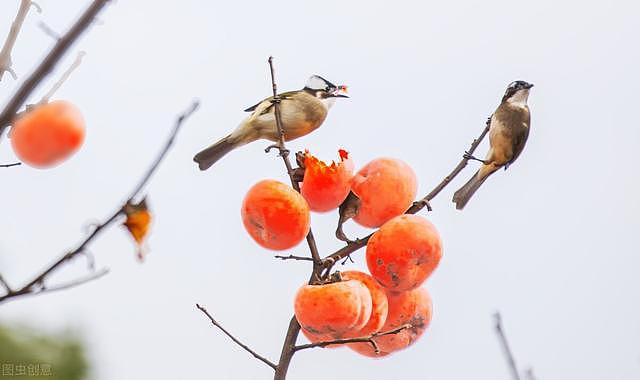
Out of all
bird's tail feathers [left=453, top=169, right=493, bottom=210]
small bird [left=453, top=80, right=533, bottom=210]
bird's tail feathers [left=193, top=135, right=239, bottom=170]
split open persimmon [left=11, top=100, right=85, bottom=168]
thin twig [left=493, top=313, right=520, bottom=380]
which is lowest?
thin twig [left=493, top=313, right=520, bottom=380]

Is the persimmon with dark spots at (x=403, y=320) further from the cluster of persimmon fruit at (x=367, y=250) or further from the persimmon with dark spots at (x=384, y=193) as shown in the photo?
the persimmon with dark spots at (x=384, y=193)

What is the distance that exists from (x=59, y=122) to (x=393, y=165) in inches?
71.5

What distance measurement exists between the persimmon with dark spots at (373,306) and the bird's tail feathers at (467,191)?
0.95 meters

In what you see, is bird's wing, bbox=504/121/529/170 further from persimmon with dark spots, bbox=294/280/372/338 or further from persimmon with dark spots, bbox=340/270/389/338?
persimmon with dark spots, bbox=294/280/372/338

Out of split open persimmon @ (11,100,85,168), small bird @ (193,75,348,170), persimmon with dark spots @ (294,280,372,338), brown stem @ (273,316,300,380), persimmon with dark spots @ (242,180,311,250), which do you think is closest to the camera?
split open persimmon @ (11,100,85,168)

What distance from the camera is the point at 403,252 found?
2.96 m

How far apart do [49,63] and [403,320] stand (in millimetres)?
2043

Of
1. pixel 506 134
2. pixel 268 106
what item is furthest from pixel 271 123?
pixel 506 134

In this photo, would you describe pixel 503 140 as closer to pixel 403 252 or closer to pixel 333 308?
pixel 403 252

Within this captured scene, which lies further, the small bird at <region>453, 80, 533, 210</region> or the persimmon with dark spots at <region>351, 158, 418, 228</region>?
the small bird at <region>453, 80, 533, 210</region>

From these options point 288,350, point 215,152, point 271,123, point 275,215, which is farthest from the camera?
point 215,152

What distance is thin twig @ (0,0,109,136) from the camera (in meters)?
1.25

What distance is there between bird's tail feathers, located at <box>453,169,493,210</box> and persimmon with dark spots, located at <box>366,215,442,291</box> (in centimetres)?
88

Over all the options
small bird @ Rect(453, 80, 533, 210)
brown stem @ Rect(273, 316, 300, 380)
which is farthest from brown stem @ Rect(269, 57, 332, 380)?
small bird @ Rect(453, 80, 533, 210)
